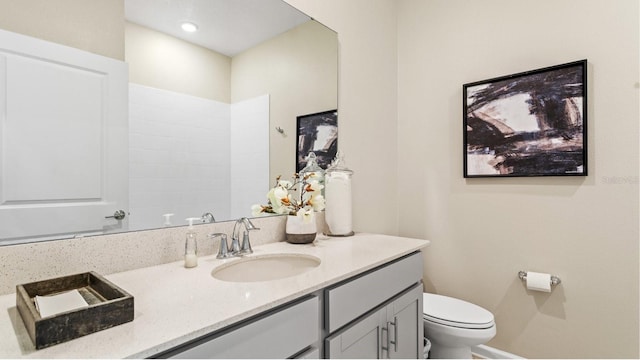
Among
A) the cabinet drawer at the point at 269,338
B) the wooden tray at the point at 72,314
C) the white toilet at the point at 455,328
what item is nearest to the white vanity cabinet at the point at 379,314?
the cabinet drawer at the point at 269,338

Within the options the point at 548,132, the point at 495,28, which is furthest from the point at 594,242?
the point at 495,28

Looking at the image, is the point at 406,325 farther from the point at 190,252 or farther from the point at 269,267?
the point at 190,252

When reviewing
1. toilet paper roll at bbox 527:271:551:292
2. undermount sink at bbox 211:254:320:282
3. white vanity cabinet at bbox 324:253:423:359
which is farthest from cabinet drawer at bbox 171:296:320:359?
toilet paper roll at bbox 527:271:551:292

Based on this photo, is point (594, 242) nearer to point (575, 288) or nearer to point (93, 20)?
point (575, 288)

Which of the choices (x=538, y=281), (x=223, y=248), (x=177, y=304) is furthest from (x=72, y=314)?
(x=538, y=281)

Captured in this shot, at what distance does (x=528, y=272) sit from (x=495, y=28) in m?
1.42

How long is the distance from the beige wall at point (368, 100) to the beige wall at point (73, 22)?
887mm

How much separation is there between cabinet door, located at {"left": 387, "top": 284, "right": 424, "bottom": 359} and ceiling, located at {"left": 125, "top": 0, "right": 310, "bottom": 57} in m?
1.27

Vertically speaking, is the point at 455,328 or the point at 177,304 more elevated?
the point at 177,304

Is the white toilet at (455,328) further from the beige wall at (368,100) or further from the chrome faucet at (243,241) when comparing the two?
the chrome faucet at (243,241)

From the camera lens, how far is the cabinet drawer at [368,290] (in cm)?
99

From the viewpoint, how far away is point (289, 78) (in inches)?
63.7

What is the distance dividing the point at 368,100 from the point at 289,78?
2.05 ft

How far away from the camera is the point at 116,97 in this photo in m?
1.04
